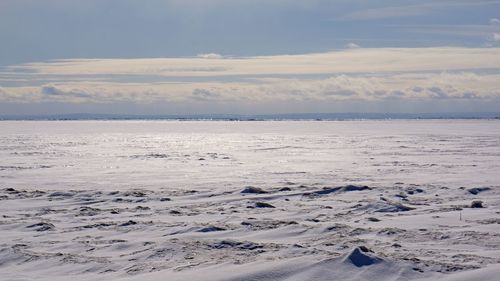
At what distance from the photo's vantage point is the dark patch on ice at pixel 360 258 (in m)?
8.24

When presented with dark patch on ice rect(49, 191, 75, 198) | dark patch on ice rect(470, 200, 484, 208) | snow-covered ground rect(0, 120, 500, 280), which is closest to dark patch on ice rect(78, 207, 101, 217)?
snow-covered ground rect(0, 120, 500, 280)

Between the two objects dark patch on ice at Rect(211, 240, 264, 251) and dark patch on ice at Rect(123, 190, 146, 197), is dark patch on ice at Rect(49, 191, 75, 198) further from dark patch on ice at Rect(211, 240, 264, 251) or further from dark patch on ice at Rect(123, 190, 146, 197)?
dark patch on ice at Rect(211, 240, 264, 251)

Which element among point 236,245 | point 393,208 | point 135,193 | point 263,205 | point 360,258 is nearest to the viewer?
point 360,258

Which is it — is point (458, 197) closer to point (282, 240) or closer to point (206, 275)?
point (282, 240)

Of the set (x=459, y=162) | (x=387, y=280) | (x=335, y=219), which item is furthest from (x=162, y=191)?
(x=459, y=162)

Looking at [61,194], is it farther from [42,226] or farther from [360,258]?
[360,258]

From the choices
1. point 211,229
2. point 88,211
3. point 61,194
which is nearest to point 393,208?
point 211,229

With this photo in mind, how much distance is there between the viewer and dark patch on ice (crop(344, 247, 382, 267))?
824 cm

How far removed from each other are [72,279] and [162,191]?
1015 centimetres

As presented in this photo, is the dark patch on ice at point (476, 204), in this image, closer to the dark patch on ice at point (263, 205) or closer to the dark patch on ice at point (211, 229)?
the dark patch on ice at point (263, 205)

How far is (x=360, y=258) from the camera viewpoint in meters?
8.34

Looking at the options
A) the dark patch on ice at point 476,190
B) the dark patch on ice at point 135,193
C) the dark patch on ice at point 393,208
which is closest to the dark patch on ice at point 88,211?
the dark patch on ice at point 135,193

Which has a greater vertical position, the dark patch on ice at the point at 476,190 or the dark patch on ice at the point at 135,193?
the dark patch on ice at the point at 135,193

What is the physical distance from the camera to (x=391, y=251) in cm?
926
